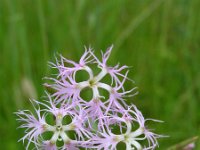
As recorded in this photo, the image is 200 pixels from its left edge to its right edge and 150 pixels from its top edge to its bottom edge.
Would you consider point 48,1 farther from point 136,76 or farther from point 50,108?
point 50,108

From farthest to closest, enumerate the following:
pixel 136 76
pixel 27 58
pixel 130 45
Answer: pixel 130 45, pixel 136 76, pixel 27 58

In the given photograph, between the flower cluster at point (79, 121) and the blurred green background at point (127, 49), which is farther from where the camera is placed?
the blurred green background at point (127, 49)

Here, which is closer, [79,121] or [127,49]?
[79,121]

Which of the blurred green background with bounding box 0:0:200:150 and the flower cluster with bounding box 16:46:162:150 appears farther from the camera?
the blurred green background with bounding box 0:0:200:150

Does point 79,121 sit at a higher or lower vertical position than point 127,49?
lower

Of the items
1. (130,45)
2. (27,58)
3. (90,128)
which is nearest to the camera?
(90,128)

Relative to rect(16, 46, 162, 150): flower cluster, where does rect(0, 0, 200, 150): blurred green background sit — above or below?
above

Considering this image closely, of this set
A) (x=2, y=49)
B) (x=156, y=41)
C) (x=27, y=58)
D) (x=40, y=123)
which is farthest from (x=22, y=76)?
(x=40, y=123)

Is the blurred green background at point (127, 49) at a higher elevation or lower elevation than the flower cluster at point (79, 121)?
higher
